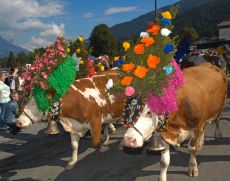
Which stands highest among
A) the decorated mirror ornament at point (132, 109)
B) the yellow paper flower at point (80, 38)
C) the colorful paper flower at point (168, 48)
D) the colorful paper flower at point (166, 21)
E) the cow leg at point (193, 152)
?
the yellow paper flower at point (80, 38)

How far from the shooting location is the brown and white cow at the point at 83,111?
20.3 feet

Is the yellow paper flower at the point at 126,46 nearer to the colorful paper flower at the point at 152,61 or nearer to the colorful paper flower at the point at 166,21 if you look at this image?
the colorful paper flower at the point at 152,61

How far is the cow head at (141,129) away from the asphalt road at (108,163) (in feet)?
4.78

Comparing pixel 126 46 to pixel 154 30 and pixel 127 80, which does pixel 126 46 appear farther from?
pixel 127 80

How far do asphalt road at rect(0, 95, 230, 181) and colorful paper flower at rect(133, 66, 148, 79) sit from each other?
2.02m

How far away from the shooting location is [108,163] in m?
6.68

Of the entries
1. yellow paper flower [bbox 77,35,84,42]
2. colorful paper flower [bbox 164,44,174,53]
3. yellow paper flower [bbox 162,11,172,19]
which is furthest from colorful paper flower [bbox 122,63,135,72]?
yellow paper flower [bbox 77,35,84,42]

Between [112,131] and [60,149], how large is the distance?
5.09 ft

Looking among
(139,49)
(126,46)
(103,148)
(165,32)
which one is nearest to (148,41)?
(139,49)

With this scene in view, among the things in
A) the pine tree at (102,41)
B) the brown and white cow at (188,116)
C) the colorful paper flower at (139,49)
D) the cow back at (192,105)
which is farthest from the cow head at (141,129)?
the pine tree at (102,41)

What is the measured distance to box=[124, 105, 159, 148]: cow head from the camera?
165 inches

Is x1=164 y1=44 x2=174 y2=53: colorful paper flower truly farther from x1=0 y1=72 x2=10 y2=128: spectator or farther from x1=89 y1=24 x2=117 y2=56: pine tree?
x1=89 y1=24 x2=117 y2=56: pine tree

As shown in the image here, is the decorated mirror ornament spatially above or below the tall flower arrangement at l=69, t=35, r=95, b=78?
below

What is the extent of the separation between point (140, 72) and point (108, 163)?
9.37 feet
